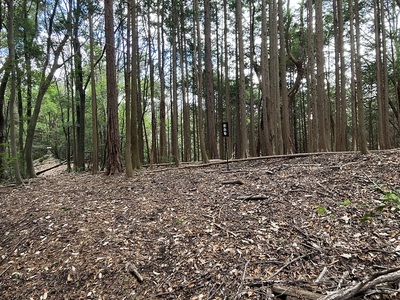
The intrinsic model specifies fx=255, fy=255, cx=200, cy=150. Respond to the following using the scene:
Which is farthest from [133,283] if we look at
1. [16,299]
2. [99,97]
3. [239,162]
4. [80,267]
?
[99,97]

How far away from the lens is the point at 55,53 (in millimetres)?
10039

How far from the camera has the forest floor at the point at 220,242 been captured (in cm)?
234

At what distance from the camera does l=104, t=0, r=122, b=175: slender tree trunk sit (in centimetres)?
724

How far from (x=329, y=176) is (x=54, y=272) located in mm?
4579

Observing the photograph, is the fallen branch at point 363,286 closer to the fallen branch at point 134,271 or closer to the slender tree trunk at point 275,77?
the fallen branch at point 134,271

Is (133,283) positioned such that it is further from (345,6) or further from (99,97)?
(99,97)

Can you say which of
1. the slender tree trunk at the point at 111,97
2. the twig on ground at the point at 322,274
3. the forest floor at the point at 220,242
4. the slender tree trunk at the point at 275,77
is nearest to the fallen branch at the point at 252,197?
the forest floor at the point at 220,242

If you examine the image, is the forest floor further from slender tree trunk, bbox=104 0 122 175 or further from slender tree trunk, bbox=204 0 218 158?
slender tree trunk, bbox=204 0 218 158

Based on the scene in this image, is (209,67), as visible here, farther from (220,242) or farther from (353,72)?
(220,242)

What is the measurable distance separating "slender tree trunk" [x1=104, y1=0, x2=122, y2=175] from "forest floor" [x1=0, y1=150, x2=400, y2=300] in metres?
3.01

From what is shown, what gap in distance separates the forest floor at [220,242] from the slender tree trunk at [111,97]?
118 inches

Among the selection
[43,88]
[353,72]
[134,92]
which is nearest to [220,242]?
[134,92]

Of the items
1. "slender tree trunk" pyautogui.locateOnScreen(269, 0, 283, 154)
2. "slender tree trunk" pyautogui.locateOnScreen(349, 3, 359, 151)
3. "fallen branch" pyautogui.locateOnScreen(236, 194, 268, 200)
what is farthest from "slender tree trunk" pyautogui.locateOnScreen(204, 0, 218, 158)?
"fallen branch" pyautogui.locateOnScreen(236, 194, 268, 200)

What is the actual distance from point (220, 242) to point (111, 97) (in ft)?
19.6
